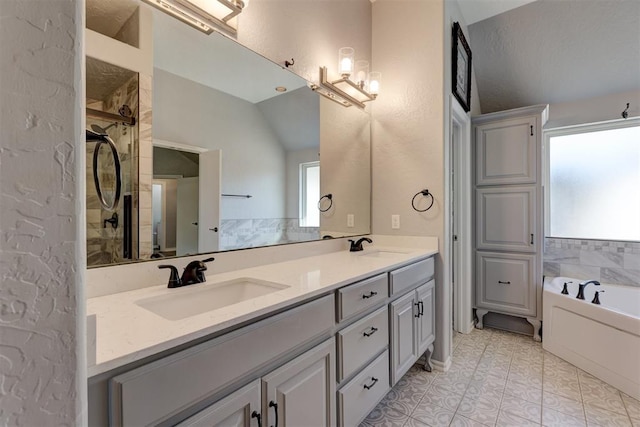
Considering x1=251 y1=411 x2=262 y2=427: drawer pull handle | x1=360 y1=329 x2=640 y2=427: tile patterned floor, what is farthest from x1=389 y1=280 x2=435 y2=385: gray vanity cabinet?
x1=251 y1=411 x2=262 y2=427: drawer pull handle

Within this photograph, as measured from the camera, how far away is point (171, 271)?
1.22 m

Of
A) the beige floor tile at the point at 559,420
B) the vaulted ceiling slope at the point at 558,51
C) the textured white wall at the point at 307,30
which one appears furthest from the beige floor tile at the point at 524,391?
the vaulted ceiling slope at the point at 558,51

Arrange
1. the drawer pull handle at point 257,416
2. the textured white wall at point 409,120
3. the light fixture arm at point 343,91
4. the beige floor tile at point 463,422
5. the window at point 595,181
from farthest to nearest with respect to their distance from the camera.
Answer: the window at point 595,181 < the textured white wall at point 409,120 < the light fixture arm at point 343,91 < the beige floor tile at point 463,422 < the drawer pull handle at point 257,416

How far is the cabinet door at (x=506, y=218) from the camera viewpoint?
2.75 metres

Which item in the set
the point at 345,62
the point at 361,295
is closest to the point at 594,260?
the point at 361,295

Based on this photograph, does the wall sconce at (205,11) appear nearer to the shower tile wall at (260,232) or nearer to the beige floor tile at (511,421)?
the shower tile wall at (260,232)

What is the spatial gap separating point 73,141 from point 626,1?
3515 millimetres

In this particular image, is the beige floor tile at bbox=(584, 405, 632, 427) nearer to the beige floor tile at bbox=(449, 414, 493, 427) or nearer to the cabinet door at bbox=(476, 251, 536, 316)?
the beige floor tile at bbox=(449, 414, 493, 427)

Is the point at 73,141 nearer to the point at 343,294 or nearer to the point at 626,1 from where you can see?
the point at 343,294

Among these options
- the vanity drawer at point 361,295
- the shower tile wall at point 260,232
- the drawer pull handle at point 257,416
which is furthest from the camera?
the shower tile wall at point 260,232

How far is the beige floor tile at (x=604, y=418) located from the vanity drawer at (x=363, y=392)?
1.14 metres

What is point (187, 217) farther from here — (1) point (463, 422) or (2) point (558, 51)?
→ (2) point (558, 51)

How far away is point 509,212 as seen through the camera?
286 cm

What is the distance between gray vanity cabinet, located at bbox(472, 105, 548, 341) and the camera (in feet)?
8.92
